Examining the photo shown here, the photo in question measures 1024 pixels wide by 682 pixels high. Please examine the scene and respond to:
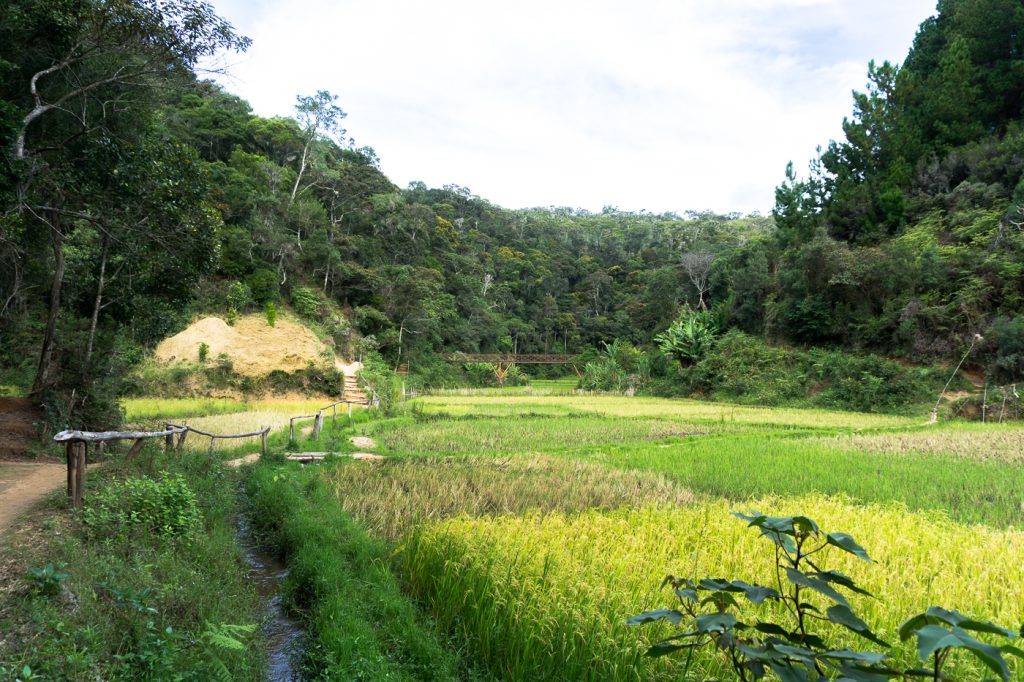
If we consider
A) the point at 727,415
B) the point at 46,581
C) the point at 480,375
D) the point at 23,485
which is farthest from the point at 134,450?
the point at 480,375

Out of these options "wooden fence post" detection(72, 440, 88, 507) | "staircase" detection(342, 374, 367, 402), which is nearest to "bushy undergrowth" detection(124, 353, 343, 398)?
"staircase" detection(342, 374, 367, 402)

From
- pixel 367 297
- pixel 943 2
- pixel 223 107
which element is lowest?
pixel 367 297

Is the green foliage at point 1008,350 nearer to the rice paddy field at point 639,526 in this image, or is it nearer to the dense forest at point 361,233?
the dense forest at point 361,233

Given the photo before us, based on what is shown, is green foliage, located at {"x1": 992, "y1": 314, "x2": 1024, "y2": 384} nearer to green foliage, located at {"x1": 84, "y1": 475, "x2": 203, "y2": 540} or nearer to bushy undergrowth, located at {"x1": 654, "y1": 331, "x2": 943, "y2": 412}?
bushy undergrowth, located at {"x1": 654, "y1": 331, "x2": 943, "y2": 412}

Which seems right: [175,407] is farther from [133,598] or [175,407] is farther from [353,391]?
[133,598]

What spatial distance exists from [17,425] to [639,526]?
34.4 ft

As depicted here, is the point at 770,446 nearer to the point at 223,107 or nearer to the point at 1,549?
the point at 1,549

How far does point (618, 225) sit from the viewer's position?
80375mm

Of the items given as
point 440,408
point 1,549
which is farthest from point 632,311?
point 1,549

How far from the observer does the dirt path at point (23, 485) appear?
5.82m

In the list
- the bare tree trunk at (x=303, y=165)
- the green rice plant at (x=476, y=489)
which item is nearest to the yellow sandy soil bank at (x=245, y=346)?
the bare tree trunk at (x=303, y=165)

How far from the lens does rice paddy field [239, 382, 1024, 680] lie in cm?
407

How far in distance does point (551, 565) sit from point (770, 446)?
10515 mm

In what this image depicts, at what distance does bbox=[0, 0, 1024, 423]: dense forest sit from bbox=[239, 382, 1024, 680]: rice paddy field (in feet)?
17.3
